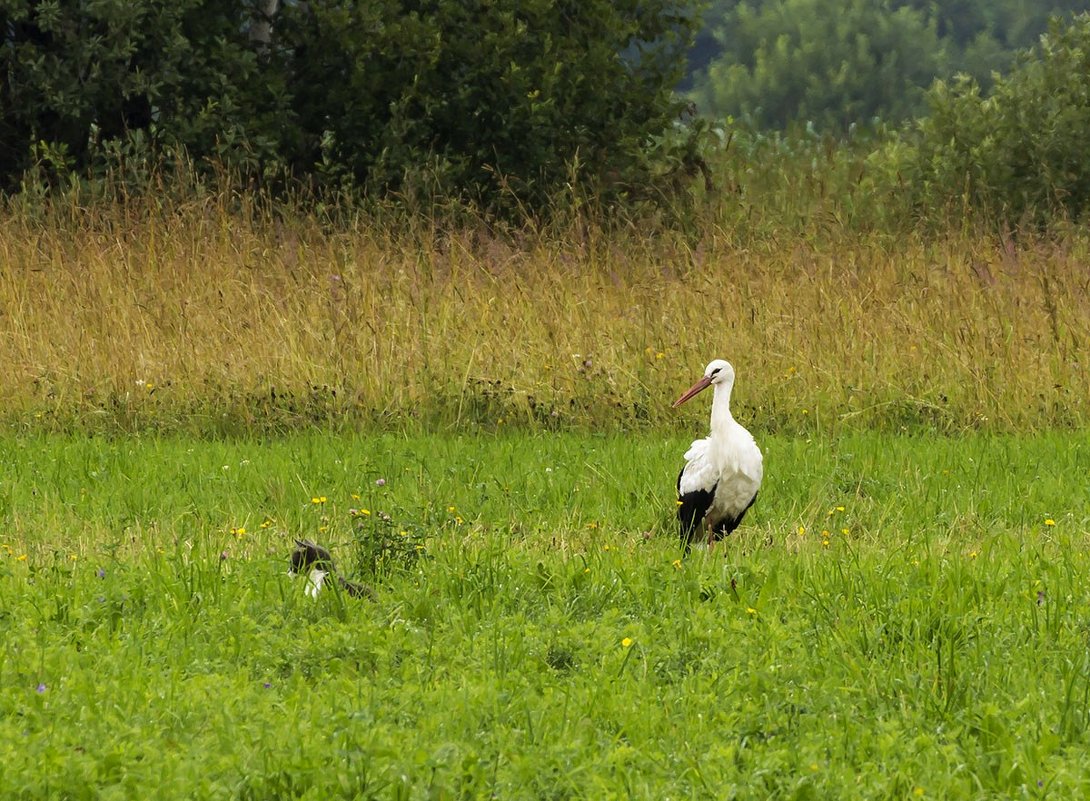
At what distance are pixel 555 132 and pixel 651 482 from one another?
7.26m

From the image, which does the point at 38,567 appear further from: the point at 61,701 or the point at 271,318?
the point at 271,318

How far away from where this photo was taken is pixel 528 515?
7039 mm

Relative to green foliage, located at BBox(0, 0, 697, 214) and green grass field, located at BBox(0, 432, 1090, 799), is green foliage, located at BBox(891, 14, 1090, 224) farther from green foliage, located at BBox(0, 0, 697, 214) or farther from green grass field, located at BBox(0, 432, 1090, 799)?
green grass field, located at BBox(0, 432, 1090, 799)

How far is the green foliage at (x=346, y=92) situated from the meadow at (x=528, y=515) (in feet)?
6.28

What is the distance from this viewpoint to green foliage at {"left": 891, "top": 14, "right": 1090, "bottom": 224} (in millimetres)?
16359

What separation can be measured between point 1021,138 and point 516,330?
889cm

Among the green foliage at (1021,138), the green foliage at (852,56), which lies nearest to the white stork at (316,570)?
the green foliage at (1021,138)

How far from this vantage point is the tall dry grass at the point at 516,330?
9211 millimetres

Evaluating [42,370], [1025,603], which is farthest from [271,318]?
[1025,603]

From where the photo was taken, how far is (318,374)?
30.7ft

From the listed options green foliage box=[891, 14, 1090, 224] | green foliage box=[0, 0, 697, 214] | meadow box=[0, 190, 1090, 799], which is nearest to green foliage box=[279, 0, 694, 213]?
green foliage box=[0, 0, 697, 214]

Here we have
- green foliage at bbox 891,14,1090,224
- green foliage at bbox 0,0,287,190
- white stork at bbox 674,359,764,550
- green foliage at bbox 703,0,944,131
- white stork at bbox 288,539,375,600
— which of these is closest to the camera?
white stork at bbox 288,539,375,600

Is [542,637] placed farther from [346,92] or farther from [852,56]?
[852,56]

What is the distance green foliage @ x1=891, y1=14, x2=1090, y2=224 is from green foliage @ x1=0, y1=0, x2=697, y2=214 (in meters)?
3.79
